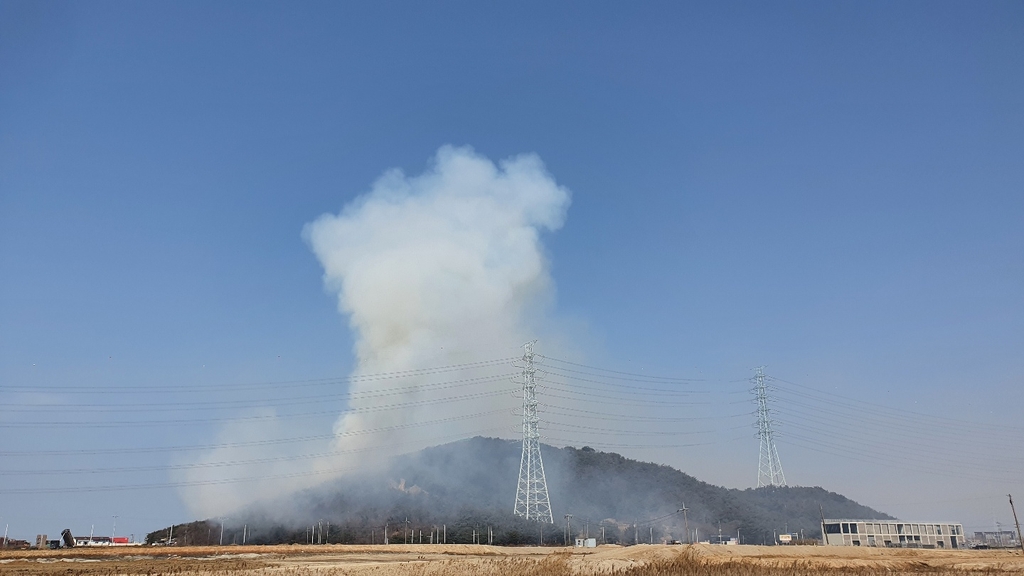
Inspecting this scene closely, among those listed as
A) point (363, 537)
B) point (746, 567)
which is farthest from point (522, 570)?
point (363, 537)

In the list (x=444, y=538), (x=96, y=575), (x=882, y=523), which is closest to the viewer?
(x=96, y=575)

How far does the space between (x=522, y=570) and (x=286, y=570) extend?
18808 mm

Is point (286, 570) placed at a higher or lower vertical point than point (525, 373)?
lower

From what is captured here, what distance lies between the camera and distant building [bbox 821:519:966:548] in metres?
180

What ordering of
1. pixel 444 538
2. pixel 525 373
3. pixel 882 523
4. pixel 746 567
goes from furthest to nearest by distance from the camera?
pixel 882 523 → pixel 444 538 → pixel 525 373 → pixel 746 567

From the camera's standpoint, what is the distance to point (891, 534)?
610 ft

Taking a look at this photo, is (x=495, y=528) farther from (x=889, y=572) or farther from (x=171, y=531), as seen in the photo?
(x=889, y=572)

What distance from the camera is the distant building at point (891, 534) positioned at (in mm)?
179750

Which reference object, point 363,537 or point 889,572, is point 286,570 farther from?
point 363,537

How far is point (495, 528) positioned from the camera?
576ft

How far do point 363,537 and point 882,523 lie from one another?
436ft

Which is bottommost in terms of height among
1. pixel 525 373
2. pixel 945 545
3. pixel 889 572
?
pixel 945 545

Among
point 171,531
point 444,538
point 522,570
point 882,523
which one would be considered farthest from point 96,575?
point 882,523

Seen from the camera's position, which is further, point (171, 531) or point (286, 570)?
point (171, 531)
